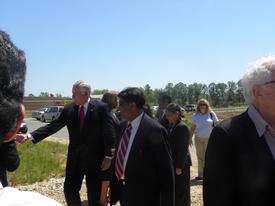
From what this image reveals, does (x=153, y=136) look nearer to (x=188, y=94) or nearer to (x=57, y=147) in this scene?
(x=57, y=147)

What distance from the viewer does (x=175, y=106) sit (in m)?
6.77

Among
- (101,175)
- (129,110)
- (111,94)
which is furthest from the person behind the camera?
(111,94)

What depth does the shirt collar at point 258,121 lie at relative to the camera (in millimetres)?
3053

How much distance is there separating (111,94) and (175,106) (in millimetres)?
1207

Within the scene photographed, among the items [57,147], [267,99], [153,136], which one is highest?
[267,99]

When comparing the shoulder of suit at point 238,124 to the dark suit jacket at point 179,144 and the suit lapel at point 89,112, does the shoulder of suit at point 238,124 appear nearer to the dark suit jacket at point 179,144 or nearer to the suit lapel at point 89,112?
the dark suit jacket at point 179,144

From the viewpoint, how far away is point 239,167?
300cm

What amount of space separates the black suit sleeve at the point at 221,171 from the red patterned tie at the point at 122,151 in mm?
1599

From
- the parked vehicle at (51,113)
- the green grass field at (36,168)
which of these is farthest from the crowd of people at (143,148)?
the parked vehicle at (51,113)

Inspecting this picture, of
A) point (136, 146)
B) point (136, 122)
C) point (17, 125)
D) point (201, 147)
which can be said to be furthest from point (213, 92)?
point (17, 125)

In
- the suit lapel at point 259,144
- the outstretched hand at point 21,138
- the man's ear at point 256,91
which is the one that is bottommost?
the outstretched hand at point 21,138

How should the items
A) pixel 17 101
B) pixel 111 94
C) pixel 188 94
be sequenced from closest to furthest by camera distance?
pixel 17 101 < pixel 111 94 < pixel 188 94

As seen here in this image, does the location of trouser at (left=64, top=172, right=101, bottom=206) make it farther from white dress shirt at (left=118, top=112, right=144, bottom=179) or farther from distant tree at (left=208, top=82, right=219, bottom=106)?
distant tree at (left=208, top=82, right=219, bottom=106)

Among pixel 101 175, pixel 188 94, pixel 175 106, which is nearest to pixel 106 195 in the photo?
pixel 101 175
